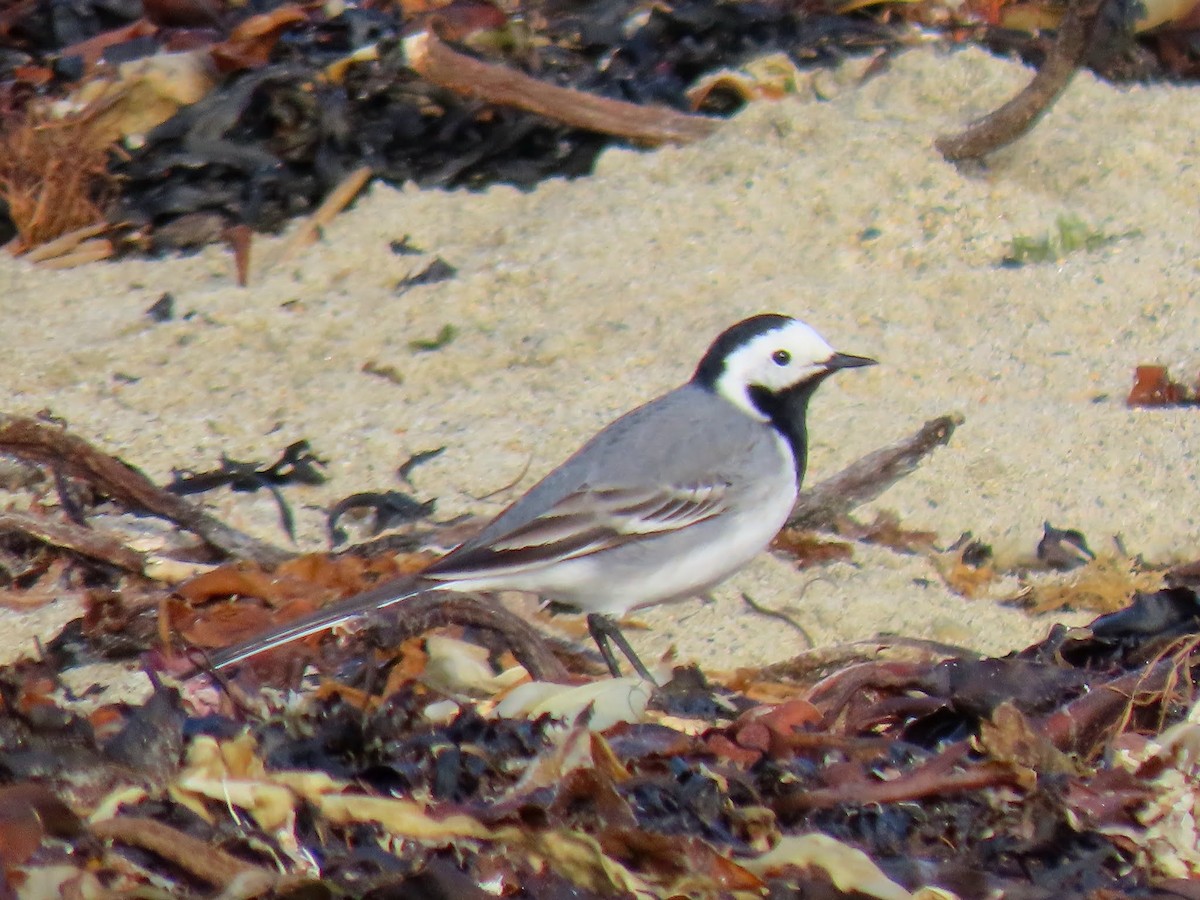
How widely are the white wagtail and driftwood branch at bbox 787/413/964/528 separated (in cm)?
11

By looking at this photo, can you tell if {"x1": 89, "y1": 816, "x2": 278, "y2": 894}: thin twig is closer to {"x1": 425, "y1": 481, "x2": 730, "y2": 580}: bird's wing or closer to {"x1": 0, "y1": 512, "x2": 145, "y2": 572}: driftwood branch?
{"x1": 425, "y1": 481, "x2": 730, "y2": 580}: bird's wing

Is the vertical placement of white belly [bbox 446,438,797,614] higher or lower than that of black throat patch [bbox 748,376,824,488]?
lower

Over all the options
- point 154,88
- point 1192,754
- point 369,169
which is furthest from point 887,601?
point 154,88

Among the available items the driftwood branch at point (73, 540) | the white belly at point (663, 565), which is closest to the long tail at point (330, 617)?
the white belly at point (663, 565)

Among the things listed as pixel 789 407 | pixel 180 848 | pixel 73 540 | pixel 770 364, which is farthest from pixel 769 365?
pixel 180 848

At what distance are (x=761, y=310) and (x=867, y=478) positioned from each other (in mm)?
1106

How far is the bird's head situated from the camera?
474 cm

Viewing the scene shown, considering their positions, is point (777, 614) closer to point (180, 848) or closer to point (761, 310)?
point (761, 310)

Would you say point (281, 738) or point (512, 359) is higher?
point (281, 738)

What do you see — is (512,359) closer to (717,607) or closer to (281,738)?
(717,607)

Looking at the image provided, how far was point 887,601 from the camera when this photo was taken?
14.0ft

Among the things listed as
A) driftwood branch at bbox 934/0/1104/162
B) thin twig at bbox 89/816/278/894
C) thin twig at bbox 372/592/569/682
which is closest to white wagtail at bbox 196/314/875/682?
thin twig at bbox 372/592/569/682

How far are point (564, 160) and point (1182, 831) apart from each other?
4413mm

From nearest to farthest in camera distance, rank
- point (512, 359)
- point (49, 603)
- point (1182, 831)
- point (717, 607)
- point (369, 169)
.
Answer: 1. point (1182, 831)
2. point (49, 603)
3. point (717, 607)
4. point (512, 359)
5. point (369, 169)
